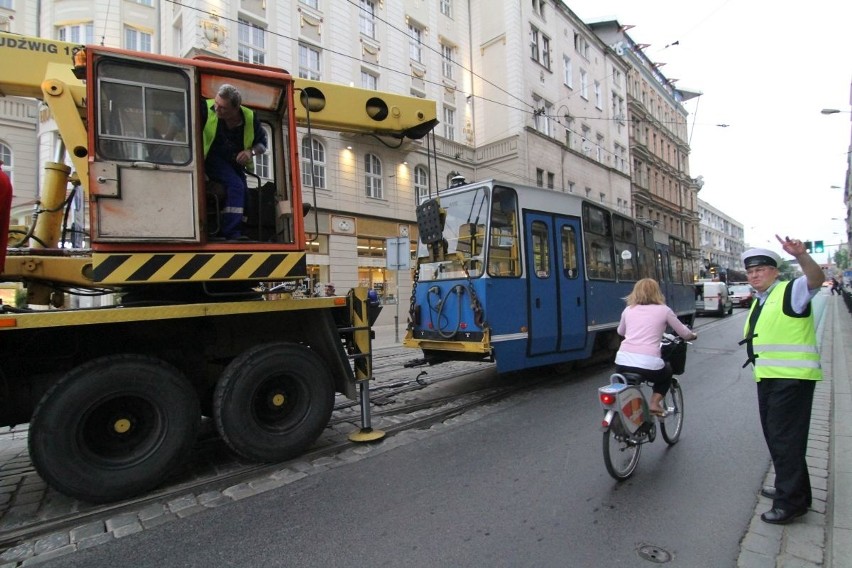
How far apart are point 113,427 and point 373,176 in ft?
61.2

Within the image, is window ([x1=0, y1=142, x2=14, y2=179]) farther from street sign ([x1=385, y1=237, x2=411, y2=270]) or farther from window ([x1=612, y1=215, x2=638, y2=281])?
window ([x1=612, y1=215, x2=638, y2=281])

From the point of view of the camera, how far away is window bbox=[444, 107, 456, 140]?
25344mm

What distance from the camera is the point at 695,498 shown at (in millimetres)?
3725

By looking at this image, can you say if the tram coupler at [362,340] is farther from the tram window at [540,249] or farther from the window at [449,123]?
the window at [449,123]

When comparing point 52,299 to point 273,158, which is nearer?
point 52,299

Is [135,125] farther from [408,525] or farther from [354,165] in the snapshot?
[354,165]

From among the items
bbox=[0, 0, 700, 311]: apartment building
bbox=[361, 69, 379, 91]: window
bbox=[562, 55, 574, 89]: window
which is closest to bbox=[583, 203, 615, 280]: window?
bbox=[0, 0, 700, 311]: apartment building

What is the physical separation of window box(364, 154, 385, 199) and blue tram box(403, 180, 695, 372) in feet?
45.5

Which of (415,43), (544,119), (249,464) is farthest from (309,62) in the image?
(249,464)

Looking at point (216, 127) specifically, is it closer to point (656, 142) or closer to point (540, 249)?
point (540, 249)

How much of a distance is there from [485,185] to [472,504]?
15.7 ft

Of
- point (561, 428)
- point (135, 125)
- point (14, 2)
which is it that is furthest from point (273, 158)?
point (14, 2)

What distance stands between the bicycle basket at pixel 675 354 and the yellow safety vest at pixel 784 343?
45.7 inches

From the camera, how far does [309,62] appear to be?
771 inches
